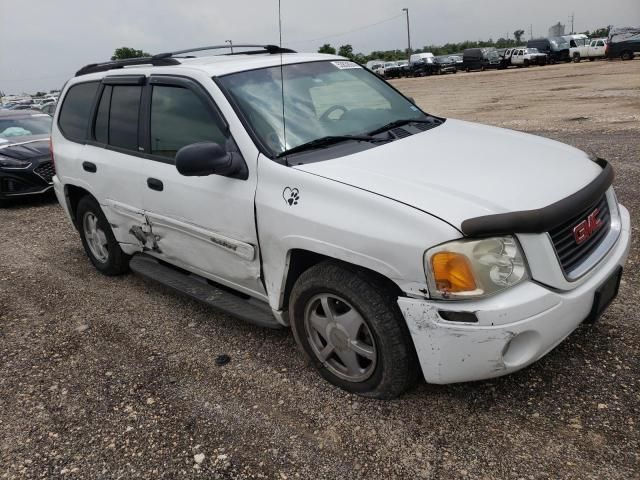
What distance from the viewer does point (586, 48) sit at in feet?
116

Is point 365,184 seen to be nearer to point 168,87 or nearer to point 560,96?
point 168,87

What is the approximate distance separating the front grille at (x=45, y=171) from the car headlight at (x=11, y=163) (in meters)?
0.16

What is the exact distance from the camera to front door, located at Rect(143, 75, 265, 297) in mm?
3115

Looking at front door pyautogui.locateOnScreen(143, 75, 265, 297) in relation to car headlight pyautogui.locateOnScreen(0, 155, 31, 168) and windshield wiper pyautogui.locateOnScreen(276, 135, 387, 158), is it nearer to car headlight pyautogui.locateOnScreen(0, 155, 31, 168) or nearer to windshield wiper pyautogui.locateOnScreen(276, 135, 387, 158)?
windshield wiper pyautogui.locateOnScreen(276, 135, 387, 158)

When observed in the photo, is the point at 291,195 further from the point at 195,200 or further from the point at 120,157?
Result: the point at 120,157

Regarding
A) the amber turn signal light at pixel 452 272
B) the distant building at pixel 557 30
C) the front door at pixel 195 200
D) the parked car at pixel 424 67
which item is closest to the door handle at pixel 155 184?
the front door at pixel 195 200

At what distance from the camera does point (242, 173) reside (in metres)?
3.04

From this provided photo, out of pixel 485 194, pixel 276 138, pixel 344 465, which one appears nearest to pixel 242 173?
pixel 276 138

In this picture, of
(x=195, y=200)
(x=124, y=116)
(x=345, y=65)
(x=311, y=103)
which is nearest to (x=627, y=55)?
(x=345, y=65)

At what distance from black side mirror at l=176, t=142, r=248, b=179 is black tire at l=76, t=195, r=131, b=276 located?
1.94 m

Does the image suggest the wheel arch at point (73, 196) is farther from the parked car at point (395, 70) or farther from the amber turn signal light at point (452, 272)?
the parked car at point (395, 70)

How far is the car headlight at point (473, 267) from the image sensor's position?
7.55 ft

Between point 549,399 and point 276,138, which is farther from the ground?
point 276,138

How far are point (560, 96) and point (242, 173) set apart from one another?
648 inches
